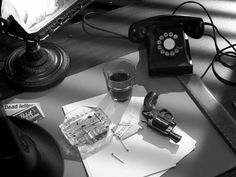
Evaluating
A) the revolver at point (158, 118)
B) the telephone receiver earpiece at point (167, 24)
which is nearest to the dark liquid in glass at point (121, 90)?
the revolver at point (158, 118)

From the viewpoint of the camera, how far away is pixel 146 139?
39.4 inches

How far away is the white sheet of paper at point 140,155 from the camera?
932 mm

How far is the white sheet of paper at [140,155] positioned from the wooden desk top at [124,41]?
225 mm

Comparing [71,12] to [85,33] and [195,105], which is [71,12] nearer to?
[85,33]

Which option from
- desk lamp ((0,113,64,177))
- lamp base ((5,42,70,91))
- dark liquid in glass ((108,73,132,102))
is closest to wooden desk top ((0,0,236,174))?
lamp base ((5,42,70,91))

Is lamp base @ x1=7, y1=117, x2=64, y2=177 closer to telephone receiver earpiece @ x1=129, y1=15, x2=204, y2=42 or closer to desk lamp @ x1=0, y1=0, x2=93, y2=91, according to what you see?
desk lamp @ x1=0, y1=0, x2=93, y2=91

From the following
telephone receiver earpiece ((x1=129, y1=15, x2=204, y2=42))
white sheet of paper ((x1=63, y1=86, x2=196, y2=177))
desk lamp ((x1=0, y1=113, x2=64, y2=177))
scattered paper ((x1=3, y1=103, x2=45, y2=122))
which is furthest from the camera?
telephone receiver earpiece ((x1=129, y1=15, x2=204, y2=42))

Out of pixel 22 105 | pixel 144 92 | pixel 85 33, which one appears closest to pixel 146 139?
pixel 144 92

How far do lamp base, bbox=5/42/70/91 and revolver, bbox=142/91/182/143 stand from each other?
0.30 m

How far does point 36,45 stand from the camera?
1161mm

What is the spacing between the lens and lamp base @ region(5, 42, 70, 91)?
1.14m

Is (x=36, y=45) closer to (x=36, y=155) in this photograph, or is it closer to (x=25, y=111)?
(x=25, y=111)

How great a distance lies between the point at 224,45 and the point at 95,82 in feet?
1.56

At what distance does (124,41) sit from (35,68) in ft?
1.11
